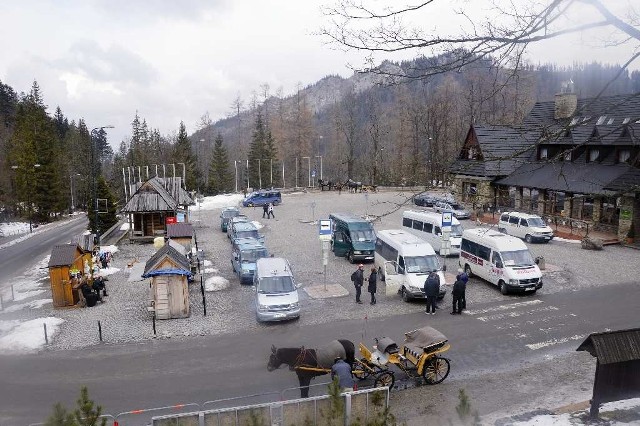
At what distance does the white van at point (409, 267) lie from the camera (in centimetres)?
2008

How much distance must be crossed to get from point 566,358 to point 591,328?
10.6 feet

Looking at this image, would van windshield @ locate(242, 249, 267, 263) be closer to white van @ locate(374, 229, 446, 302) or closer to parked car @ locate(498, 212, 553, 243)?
white van @ locate(374, 229, 446, 302)

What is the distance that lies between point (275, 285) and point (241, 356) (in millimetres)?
4087

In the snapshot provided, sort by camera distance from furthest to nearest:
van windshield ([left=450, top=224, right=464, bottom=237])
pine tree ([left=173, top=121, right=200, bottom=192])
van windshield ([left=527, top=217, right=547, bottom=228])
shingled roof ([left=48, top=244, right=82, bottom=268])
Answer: pine tree ([left=173, top=121, right=200, bottom=192]) < van windshield ([left=527, top=217, right=547, bottom=228]) < van windshield ([left=450, top=224, right=464, bottom=237]) < shingled roof ([left=48, top=244, right=82, bottom=268])

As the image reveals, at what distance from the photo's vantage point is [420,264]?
20.9 meters

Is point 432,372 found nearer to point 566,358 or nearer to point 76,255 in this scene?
point 566,358

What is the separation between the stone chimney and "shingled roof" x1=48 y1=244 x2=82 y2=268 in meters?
39.4

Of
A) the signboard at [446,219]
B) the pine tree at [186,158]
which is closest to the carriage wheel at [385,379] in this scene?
the signboard at [446,219]

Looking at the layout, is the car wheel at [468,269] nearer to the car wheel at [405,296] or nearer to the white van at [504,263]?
the white van at [504,263]

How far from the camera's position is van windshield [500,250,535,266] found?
69.1 feet

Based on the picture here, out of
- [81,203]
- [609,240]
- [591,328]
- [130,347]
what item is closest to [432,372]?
[591,328]

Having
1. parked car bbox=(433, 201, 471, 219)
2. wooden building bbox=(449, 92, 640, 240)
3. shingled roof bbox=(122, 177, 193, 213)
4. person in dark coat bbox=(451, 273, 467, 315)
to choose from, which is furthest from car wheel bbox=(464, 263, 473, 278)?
shingled roof bbox=(122, 177, 193, 213)

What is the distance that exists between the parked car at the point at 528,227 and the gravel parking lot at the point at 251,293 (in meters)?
0.65

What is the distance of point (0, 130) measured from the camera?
80.4m
